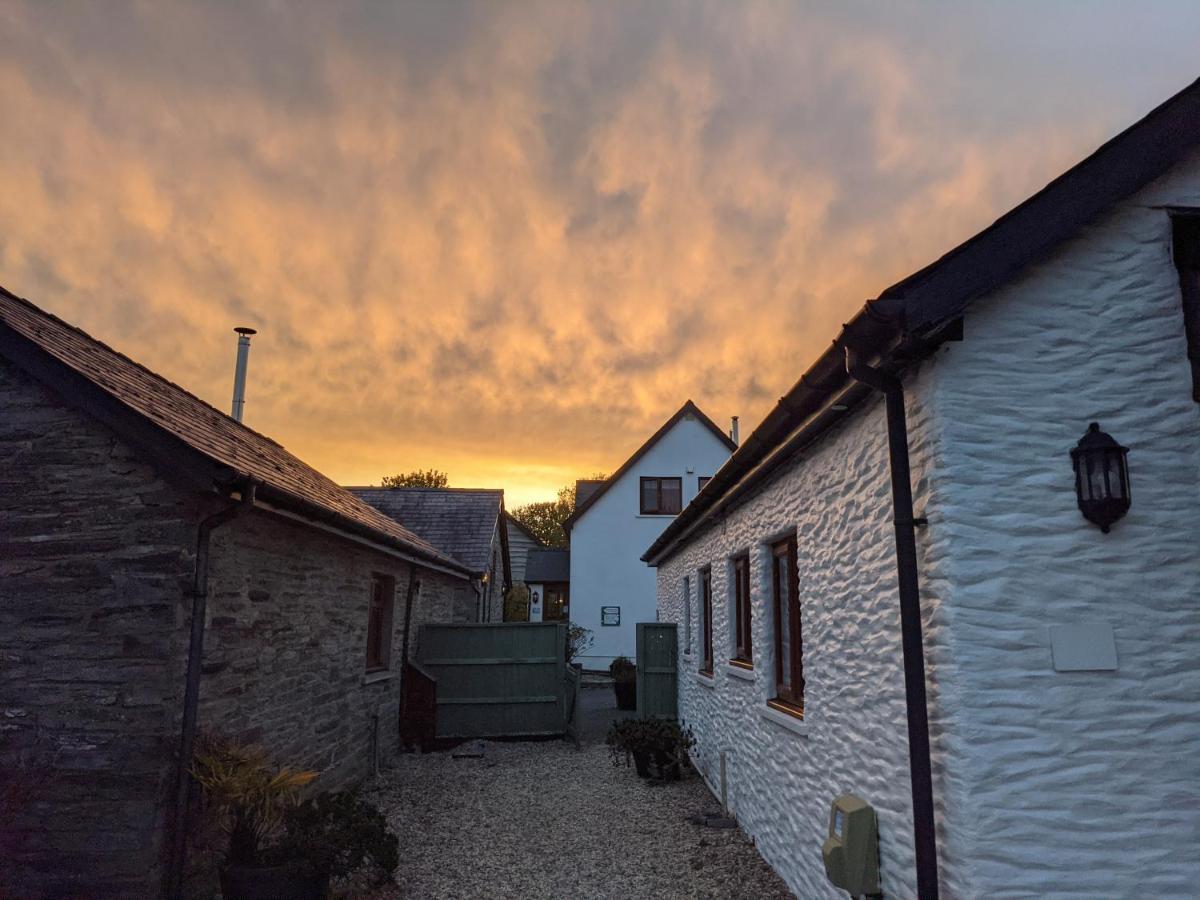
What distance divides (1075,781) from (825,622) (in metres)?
1.79

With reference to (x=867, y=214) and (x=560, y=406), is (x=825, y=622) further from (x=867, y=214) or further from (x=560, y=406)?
(x=560, y=406)

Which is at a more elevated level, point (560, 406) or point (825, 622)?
point (560, 406)

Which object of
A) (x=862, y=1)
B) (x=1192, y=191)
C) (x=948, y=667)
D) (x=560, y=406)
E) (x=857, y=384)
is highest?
(x=862, y=1)

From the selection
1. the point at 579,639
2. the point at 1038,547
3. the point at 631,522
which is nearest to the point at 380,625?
the point at 1038,547

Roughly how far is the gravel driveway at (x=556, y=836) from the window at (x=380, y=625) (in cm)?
154

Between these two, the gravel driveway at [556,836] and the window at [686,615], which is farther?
the window at [686,615]

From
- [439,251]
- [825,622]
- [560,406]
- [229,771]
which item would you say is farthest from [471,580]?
[825,622]

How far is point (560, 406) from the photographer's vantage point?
1279 centimetres

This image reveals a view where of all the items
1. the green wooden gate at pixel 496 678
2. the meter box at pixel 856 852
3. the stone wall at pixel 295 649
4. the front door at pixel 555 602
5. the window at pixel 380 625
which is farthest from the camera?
the front door at pixel 555 602

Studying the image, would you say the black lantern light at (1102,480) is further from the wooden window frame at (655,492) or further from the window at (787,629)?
the wooden window frame at (655,492)

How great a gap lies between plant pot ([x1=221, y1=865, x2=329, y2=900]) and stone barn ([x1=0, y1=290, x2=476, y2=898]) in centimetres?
45

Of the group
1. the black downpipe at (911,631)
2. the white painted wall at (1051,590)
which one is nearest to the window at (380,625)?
the white painted wall at (1051,590)

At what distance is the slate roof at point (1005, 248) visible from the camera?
3316 millimetres

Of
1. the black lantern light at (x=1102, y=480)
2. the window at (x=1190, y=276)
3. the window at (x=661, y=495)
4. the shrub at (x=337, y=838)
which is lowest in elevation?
the shrub at (x=337, y=838)
